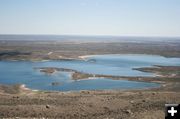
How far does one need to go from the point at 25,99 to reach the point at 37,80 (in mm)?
22095

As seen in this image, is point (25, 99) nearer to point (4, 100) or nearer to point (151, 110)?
point (4, 100)

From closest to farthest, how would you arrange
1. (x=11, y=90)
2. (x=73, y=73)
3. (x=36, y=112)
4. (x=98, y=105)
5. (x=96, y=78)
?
(x=36, y=112) < (x=98, y=105) < (x=11, y=90) < (x=96, y=78) < (x=73, y=73)

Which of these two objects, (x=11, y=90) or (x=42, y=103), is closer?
(x=42, y=103)

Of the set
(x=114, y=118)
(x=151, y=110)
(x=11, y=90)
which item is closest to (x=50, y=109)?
(x=114, y=118)

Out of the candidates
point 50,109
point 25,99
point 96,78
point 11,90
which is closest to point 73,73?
point 96,78

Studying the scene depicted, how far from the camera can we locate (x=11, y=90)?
46.2 metres

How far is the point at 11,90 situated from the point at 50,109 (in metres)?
18.5

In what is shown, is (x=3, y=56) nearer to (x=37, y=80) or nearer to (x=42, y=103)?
(x=37, y=80)

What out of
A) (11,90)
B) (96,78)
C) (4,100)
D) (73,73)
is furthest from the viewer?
(73,73)

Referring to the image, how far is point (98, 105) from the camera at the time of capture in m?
31.3

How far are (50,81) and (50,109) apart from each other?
2609cm

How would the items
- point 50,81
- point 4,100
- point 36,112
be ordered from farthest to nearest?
point 50,81 → point 4,100 → point 36,112

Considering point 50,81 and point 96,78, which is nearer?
point 50,81

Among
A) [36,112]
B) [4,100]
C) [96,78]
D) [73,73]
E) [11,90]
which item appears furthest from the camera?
[73,73]
